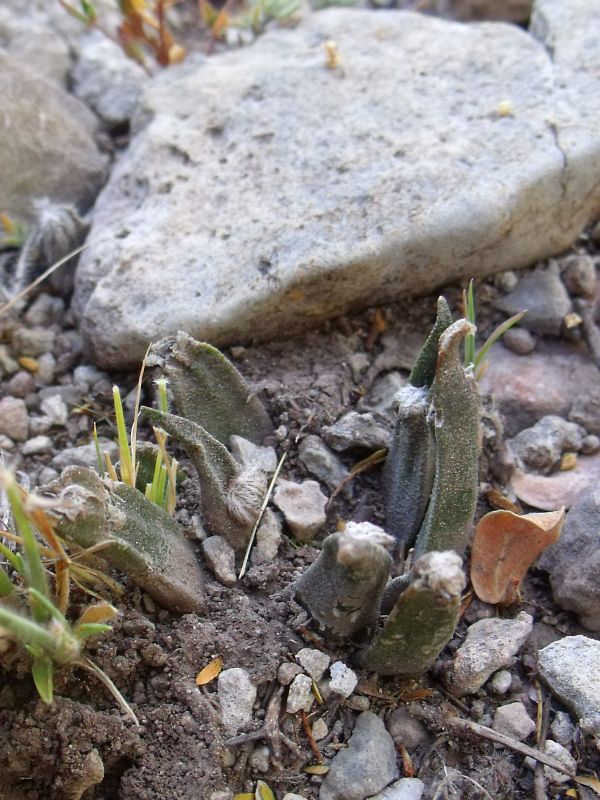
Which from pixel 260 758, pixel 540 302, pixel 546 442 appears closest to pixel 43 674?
pixel 260 758

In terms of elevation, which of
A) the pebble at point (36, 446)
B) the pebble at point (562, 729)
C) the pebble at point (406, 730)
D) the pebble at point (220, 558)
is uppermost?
the pebble at point (36, 446)

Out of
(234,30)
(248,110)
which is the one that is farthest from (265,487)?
(234,30)

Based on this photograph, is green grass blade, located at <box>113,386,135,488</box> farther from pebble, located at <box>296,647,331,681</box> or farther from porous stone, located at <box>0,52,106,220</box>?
porous stone, located at <box>0,52,106,220</box>

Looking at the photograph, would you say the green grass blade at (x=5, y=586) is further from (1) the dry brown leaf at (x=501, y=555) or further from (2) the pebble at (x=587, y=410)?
(2) the pebble at (x=587, y=410)

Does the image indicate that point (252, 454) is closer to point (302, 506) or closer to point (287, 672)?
point (302, 506)

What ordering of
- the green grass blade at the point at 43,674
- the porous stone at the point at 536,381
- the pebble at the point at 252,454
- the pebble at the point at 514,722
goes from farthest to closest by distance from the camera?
the porous stone at the point at 536,381 → the pebble at the point at 252,454 → the pebble at the point at 514,722 → the green grass blade at the point at 43,674

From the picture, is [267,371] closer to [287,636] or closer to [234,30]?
[287,636]

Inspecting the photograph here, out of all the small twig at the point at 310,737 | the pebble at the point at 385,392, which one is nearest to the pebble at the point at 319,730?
the small twig at the point at 310,737
